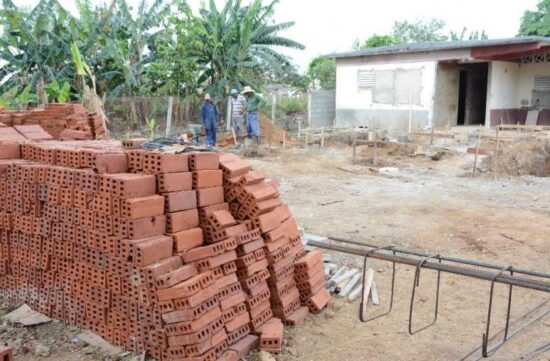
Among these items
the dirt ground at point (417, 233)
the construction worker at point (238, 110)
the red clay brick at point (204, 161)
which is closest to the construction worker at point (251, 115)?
the construction worker at point (238, 110)

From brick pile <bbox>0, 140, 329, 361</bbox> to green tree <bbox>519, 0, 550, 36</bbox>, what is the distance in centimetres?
3279

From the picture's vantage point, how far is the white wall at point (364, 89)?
20750 millimetres


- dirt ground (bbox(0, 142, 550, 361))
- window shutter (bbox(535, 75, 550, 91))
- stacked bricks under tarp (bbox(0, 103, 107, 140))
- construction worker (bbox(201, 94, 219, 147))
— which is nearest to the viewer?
dirt ground (bbox(0, 142, 550, 361))

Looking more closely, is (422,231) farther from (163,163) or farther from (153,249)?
(153,249)

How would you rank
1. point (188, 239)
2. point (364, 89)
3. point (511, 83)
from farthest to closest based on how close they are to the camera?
point (364, 89) < point (511, 83) < point (188, 239)

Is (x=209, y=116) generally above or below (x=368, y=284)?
above

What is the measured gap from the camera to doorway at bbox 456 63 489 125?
2305cm

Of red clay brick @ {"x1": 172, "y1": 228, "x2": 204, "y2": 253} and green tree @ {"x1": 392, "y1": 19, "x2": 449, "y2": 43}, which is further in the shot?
green tree @ {"x1": 392, "y1": 19, "x2": 449, "y2": 43}

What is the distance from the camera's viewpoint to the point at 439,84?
2088cm

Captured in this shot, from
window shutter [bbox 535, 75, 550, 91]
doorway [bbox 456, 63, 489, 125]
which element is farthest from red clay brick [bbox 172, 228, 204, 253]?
window shutter [bbox 535, 75, 550, 91]

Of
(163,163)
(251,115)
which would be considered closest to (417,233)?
(163,163)

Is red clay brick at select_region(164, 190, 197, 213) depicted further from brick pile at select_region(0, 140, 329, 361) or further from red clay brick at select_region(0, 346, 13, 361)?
red clay brick at select_region(0, 346, 13, 361)

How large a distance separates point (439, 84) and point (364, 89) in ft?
10.4

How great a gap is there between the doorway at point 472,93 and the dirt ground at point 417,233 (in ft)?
25.6
